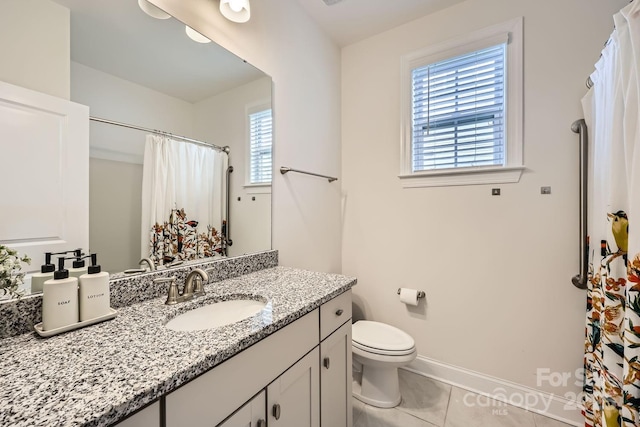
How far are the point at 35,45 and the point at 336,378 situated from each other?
162 cm

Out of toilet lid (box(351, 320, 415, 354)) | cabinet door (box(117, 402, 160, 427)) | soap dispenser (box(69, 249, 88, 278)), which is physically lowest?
toilet lid (box(351, 320, 415, 354))

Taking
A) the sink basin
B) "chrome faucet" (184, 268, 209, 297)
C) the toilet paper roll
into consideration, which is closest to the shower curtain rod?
"chrome faucet" (184, 268, 209, 297)

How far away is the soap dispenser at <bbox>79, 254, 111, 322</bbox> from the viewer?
30.6 inches

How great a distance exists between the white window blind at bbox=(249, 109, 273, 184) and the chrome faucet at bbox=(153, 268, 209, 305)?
62cm

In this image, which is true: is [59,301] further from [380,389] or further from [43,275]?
[380,389]

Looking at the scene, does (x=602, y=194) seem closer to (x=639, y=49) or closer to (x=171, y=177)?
(x=639, y=49)

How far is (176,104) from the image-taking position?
1167mm

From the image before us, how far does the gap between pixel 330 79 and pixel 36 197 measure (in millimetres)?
1965

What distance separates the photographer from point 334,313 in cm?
119

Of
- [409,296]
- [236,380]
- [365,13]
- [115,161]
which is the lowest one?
[409,296]

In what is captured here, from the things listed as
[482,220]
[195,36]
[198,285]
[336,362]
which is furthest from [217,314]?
[482,220]

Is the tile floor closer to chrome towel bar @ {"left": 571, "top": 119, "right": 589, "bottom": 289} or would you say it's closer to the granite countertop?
chrome towel bar @ {"left": 571, "top": 119, "right": 589, "bottom": 289}

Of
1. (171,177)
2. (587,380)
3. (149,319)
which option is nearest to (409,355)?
(587,380)

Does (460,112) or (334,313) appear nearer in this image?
(334,313)
